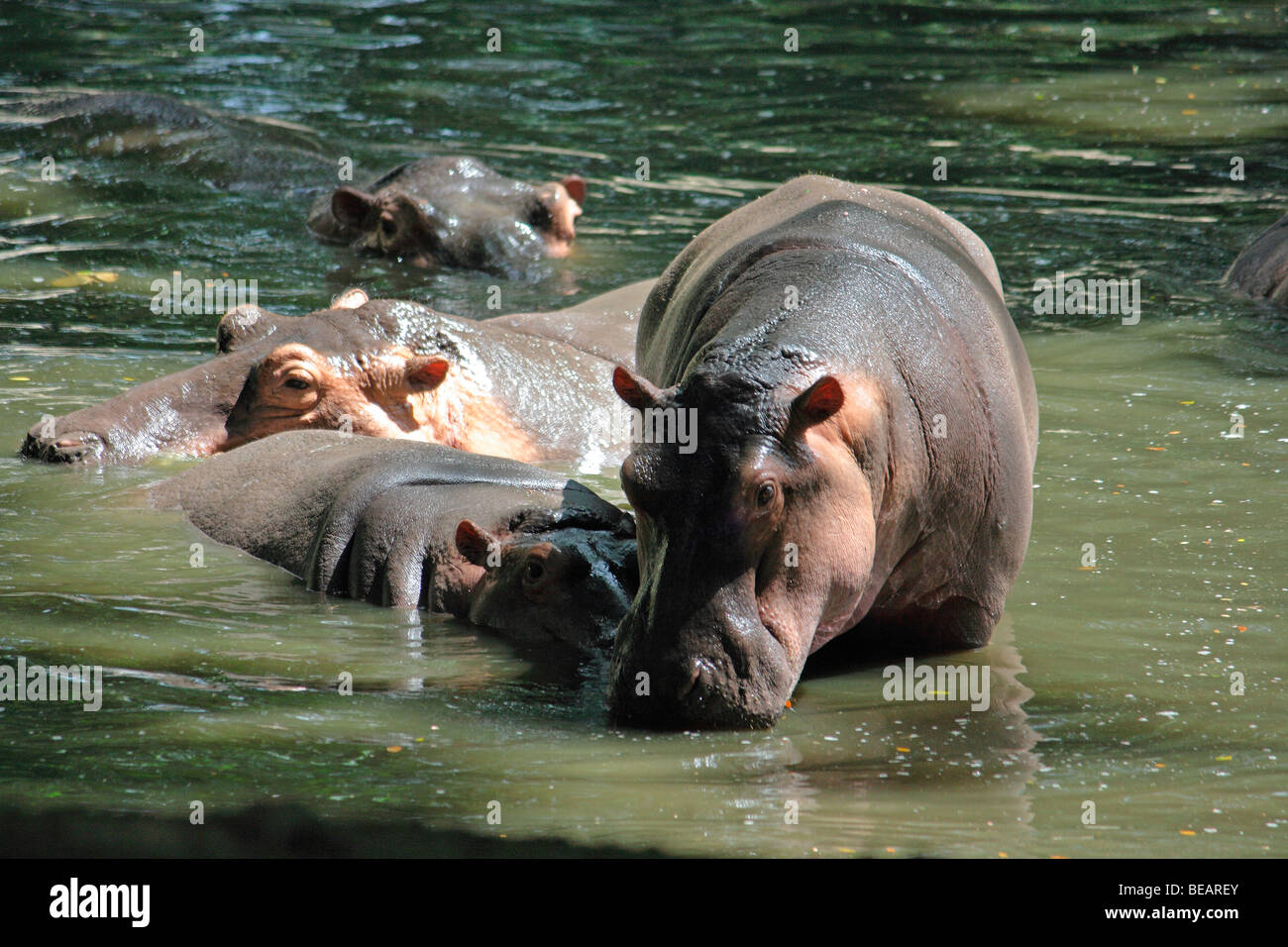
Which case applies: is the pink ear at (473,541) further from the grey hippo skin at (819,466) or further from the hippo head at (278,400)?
the hippo head at (278,400)

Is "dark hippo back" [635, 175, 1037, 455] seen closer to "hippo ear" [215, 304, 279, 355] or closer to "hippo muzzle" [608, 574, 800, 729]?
"hippo muzzle" [608, 574, 800, 729]

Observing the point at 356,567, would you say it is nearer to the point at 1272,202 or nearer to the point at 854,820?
the point at 854,820

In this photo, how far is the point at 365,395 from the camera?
788cm

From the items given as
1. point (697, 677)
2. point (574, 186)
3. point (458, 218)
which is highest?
point (574, 186)

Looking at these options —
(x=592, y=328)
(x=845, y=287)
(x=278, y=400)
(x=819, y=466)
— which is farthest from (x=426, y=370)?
(x=819, y=466)

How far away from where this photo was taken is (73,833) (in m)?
3.87

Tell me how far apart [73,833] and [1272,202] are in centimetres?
1135

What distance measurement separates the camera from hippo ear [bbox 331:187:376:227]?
38.8 ft

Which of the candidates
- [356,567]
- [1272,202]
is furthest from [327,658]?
[1272,202]

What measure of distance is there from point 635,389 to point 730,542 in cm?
48

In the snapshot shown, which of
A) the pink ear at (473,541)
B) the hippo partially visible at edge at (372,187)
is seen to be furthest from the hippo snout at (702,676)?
the hippo partially visible at edge at (372,187)

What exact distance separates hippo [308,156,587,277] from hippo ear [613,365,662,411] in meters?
6.96

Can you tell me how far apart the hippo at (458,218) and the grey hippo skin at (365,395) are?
10.2 ft

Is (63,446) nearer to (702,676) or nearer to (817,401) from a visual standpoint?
(702,676)
